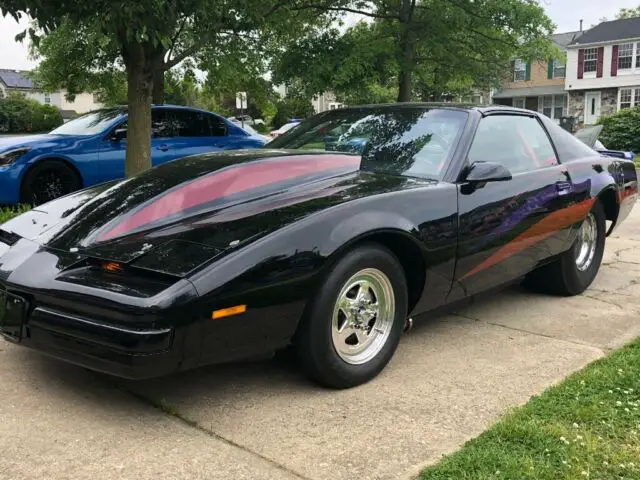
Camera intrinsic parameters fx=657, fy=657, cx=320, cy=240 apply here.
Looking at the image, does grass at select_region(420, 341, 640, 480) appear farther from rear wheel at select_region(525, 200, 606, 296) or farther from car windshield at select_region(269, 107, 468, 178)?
rear wheel at select_region(525, 200, 606, 296)

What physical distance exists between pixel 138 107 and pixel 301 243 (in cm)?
505

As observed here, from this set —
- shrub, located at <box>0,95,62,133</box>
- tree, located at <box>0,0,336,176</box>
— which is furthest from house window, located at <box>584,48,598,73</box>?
tree, located at <box>0,0,336,176</box>

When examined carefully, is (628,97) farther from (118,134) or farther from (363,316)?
(363,316)

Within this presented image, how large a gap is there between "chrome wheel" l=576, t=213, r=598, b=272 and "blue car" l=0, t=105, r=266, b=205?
5826mm

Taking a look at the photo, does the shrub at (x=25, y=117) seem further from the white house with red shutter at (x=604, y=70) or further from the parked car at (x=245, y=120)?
the white house with red shutter at (x=604, y=70)

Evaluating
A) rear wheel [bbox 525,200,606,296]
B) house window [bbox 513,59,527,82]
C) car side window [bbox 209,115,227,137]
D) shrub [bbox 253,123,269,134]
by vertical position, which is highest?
house window [bbox 513,59,527,82]

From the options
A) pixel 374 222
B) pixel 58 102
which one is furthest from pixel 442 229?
pixel 58 102

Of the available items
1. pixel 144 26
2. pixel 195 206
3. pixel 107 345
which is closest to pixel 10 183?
pixel 144 26

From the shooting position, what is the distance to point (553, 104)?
47.3m

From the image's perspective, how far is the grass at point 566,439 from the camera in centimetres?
250

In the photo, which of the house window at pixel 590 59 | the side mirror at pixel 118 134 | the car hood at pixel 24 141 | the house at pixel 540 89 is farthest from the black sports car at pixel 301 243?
the house at pixel 540 89

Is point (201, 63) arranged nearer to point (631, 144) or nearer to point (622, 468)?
point (622, 468)

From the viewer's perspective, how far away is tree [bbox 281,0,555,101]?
1197cm

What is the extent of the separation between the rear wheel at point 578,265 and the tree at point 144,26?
340 centimetres
